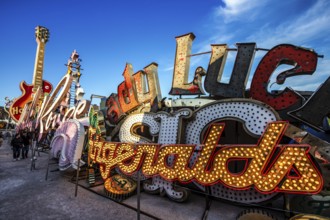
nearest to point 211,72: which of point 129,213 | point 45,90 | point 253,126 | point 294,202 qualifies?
point 253,126

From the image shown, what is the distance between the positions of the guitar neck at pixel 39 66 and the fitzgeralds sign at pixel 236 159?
34.2 meters

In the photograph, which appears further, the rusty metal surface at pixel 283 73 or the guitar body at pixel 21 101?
the guitar body at pixel 21 101

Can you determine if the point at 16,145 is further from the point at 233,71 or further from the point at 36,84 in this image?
the point at 36,84

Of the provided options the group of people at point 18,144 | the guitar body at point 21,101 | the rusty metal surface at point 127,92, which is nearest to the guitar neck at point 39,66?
the guitar body at point 21,101

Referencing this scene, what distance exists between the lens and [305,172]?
364 centimetres

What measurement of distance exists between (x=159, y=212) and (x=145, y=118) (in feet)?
12.7

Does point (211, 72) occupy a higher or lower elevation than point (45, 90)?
lower

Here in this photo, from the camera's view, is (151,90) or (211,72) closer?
(211,72)

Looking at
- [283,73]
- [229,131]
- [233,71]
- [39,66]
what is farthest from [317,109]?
[39,66]

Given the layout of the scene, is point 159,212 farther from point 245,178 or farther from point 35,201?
point 35,201

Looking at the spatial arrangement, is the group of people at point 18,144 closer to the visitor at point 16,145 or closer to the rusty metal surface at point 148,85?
the visitor at point 16,145

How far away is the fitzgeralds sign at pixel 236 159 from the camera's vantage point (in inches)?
145

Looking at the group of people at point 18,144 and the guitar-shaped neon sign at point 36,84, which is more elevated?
the guitar-shaped neon sign at point 36,84

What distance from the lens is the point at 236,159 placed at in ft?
14.9
